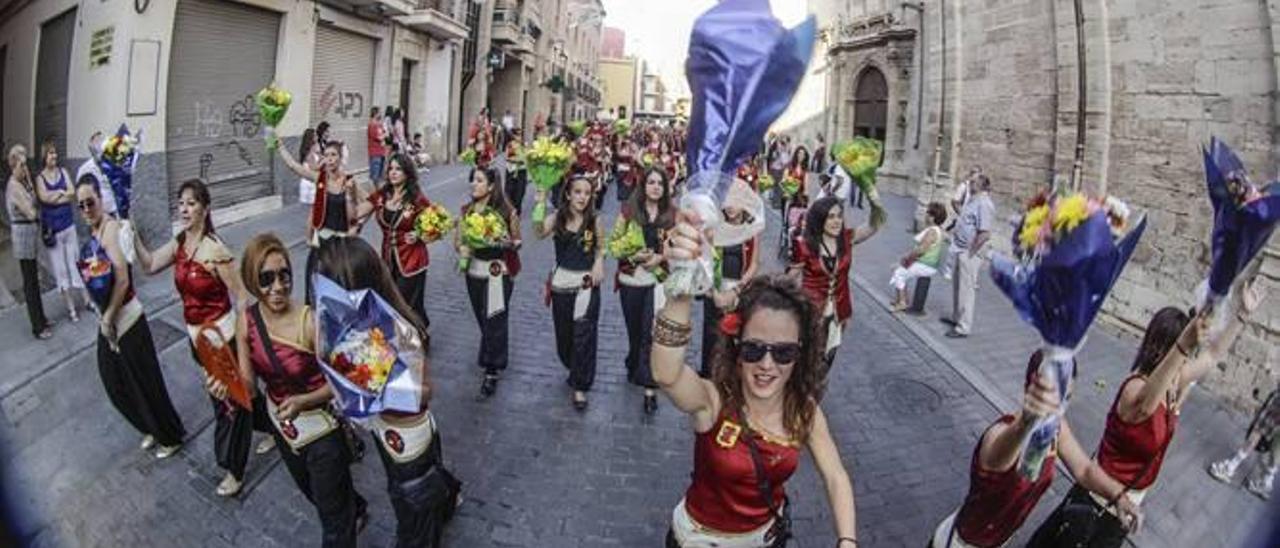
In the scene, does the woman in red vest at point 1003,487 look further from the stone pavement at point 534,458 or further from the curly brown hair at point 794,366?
the stone pavement at point 534,458

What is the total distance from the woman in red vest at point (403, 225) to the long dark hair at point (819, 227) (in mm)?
3385

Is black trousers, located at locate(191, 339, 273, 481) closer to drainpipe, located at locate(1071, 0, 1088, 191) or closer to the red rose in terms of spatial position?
the red rose

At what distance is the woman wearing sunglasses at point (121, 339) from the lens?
13.4 ft

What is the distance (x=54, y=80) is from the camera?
300 inches

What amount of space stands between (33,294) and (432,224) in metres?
3.54

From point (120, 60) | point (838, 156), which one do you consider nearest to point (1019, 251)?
point (838, 156)

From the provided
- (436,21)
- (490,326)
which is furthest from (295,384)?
(436,21)

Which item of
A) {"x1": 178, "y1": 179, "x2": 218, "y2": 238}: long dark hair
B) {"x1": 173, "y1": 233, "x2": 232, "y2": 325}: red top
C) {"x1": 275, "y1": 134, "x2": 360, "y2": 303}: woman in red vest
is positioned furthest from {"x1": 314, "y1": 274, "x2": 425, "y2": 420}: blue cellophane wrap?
{"x1": 275, "y1": 134, "x2": 360, "y2": 303}: woman in red vest

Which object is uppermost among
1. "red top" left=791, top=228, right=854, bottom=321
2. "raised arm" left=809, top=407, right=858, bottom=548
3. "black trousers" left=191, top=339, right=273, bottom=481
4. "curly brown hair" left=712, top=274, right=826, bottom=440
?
"curly brown hair" left=712, top=274, right=826, bottom=440

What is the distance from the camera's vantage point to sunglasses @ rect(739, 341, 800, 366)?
96.7 inches

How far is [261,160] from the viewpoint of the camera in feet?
43.2

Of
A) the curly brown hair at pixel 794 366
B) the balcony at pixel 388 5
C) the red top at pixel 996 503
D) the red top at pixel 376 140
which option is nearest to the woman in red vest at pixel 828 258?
the red top at pixel 996 503

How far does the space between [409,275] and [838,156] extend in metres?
3.79

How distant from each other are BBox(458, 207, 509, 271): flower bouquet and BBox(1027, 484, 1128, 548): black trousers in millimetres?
4208
